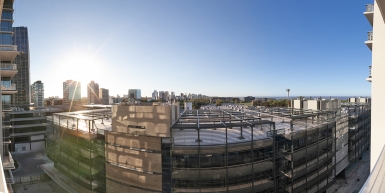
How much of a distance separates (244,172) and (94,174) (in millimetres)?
9666

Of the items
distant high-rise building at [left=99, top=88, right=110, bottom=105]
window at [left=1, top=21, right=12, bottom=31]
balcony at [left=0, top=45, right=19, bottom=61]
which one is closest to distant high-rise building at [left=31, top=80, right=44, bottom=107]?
distant high-rise building at [left=99, top=88, right=110, bottom=105]

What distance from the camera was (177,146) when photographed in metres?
9.20

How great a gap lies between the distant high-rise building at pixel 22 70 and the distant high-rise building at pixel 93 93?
63.6ft

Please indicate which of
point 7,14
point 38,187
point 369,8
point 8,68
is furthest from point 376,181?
point 7,14

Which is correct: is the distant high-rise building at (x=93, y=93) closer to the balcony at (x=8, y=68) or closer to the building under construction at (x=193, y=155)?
the balcony at (x=8, y=68)

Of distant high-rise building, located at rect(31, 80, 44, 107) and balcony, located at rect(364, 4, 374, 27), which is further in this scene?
distant high-rise building, located at rect(31, 80, 44, 107)

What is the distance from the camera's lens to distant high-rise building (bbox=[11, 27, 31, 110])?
1258 inches

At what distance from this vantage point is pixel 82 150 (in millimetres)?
13086

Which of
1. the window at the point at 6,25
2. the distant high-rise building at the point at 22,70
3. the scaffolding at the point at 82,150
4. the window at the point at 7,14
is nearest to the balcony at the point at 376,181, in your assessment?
the scaffolding at the point at 82,150

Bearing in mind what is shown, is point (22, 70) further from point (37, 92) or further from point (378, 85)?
point (378, 85)

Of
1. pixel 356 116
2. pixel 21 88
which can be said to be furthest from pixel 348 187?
pixel 21 88

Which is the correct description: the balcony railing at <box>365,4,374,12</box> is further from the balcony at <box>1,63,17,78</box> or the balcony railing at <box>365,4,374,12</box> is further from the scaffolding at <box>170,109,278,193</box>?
the balcony at <box>1,63,17,78</box>

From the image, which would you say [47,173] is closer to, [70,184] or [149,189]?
[70,184]

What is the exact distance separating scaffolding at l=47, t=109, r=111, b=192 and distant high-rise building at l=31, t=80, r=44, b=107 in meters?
38.8
